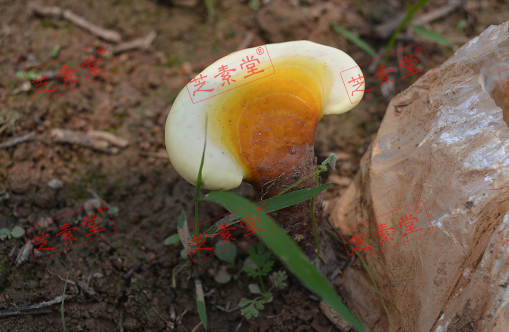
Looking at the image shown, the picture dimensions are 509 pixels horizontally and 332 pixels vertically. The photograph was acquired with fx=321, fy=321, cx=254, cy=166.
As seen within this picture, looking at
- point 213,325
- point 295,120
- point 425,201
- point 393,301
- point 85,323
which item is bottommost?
point 213,325

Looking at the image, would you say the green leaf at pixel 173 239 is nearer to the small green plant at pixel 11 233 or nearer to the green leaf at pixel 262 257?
the green leaf at pixel 262 257

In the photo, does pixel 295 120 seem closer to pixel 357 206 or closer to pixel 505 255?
pixel 357 206

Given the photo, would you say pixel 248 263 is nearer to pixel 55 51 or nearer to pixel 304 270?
pixel 304 270

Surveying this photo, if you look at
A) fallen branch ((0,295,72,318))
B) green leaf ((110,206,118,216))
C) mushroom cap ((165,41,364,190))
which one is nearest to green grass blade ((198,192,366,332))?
mushroom cap ((165,41,364,190))

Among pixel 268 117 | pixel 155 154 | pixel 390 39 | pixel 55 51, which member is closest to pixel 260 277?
pixel 268 117

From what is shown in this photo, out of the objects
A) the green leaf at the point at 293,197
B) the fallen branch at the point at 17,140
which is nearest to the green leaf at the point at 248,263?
the green leaf at the point at 293,197

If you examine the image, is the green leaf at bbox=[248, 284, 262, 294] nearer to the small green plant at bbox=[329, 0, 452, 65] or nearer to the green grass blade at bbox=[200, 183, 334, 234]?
the green grass blade at bbox=[200, 183, 334, 234]

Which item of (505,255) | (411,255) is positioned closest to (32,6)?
(411,255)
